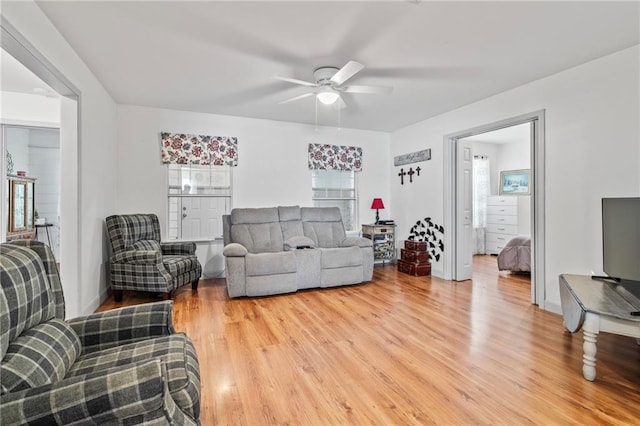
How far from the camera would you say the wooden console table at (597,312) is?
1.92 m

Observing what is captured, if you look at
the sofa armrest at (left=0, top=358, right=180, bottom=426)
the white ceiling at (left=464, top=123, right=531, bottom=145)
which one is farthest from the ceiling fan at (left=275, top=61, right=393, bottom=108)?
the white ceiling at (left=464, top=123, right=531, bottom=145)

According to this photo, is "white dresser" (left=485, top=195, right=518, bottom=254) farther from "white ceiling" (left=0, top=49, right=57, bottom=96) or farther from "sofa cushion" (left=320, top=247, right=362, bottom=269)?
"white ceiling" (left=0, top=49, right=57, bottom=96)

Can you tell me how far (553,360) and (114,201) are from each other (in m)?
4.99

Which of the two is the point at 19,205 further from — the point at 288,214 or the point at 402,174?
the point at 402,174

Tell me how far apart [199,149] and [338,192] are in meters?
2.45

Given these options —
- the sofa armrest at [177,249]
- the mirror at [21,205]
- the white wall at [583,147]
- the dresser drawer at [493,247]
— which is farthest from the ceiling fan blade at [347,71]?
the dresser drawer at [493,247]

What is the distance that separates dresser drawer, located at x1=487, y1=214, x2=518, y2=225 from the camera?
21.9 feet

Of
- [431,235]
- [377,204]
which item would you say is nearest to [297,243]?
[377,204]

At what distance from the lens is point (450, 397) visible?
1816 mm

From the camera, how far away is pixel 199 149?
4629 mm

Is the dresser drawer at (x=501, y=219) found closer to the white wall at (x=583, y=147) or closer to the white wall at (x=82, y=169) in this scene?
the white wall at (x=583, y=147)

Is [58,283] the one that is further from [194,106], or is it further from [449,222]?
[449,222]

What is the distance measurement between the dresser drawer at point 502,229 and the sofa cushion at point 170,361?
7043 millimetres

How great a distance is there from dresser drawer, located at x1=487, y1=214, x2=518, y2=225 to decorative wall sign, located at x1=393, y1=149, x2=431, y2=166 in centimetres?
302
